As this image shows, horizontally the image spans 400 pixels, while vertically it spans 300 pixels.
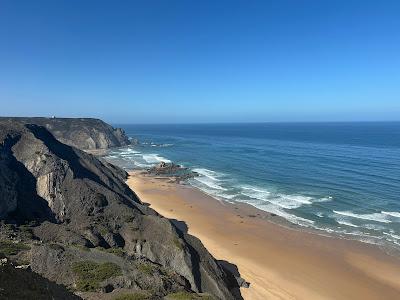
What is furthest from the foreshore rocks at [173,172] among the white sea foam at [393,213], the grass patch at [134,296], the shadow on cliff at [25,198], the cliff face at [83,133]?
the cliff face at [83,133]

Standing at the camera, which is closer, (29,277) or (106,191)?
(29,277)

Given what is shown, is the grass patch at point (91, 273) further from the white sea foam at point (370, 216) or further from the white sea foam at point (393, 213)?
the white sea foam at point (393, 213)

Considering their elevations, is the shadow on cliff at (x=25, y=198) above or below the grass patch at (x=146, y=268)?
above

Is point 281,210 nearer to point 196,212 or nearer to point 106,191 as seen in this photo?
point 196,212

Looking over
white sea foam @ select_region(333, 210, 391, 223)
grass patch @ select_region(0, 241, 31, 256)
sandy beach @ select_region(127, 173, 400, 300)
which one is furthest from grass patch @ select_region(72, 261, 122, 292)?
white sea foam @ select_region(333, 210, 391, 223)

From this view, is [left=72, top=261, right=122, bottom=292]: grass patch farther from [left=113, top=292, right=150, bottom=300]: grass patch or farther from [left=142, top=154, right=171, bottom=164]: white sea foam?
[left=142, top=154, right=171, bottom=164]: white sea foam

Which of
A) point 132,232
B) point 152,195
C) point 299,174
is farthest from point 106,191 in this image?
point 299,174
